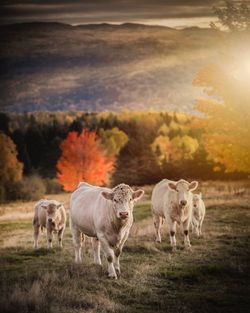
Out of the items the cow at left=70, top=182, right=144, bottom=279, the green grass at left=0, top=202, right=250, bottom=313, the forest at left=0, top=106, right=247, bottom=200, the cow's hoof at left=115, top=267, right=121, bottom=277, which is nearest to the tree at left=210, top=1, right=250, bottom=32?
the green grass at left=0, top=202, right=250, bottom=313

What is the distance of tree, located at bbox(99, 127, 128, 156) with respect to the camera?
65256 mm

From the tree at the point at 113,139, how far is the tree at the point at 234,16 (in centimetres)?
4000

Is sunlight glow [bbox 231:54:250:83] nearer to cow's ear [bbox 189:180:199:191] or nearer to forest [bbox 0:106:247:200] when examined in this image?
cow's ear [bbox 189:180:199:191]

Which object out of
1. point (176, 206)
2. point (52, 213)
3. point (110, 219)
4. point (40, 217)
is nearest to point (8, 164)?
point (40, 217)

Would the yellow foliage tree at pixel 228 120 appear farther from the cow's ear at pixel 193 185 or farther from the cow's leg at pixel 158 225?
Answer: the cow's ear at pixel 193 185

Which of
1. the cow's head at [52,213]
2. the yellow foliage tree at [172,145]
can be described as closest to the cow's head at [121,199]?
the cow's head at [52,213]

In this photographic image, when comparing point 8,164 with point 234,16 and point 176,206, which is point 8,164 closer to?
point 234,16

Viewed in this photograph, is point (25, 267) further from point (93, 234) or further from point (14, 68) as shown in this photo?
point (14, 68)

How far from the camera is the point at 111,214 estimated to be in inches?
414

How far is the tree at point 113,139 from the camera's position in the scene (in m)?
65.3

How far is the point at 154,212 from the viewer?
16281mm

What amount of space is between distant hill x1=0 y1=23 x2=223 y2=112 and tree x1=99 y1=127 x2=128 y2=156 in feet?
10.7

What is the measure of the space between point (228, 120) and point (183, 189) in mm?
8451

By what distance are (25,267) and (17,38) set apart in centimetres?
2690
